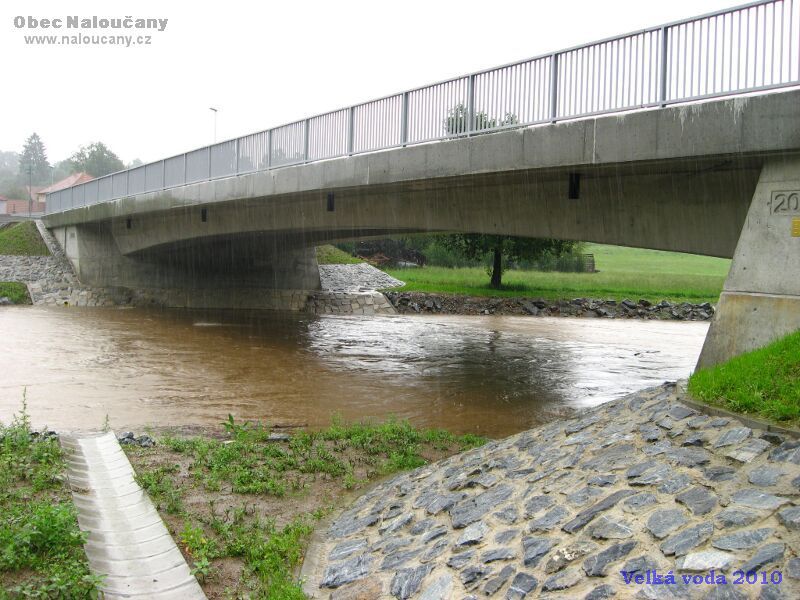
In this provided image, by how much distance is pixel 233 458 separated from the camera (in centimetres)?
902

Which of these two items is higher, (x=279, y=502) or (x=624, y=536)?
(x=624, y=536)

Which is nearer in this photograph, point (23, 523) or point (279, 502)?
point (23, 523)

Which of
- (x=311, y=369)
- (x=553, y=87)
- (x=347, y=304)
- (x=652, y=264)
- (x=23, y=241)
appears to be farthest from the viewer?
(x=652, y=264)

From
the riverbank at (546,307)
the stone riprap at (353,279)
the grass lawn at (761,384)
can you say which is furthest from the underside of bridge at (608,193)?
the stone riprap at (353,279)

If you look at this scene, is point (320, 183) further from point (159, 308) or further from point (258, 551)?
point (159, 308)

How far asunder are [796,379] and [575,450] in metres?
1.99

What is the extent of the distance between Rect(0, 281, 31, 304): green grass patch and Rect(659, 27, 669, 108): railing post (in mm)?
33422

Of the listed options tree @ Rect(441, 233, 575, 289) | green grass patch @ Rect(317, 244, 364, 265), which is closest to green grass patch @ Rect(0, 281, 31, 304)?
green grass patch @ Rect(317, 244, 364, 265)

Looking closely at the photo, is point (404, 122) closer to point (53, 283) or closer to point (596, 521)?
point (596, 521)

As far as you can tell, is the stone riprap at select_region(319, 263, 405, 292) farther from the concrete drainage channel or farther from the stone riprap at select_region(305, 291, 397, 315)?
the concrete drainage channel

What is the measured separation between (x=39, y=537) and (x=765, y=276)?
8.11 meters

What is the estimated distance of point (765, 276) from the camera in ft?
28.7

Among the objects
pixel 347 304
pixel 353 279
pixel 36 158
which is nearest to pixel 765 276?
pixel 347 304

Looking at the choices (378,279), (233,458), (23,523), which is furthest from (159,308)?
(23,523)
